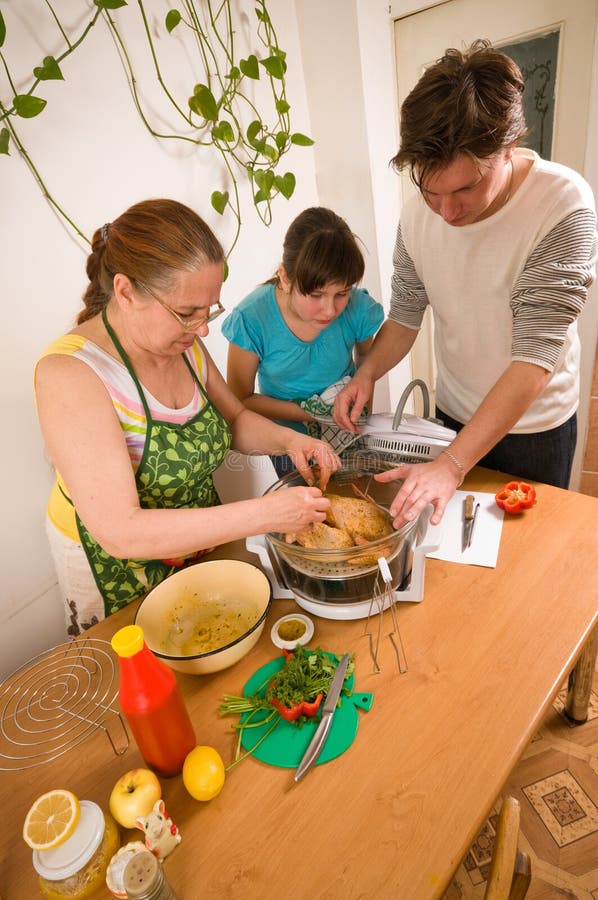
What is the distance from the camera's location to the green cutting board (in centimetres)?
82

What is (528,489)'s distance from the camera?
131cm

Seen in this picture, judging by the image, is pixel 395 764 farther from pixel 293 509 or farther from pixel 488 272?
pixel 488 272

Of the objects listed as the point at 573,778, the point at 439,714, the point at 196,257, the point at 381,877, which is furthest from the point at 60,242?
the point at 573,778

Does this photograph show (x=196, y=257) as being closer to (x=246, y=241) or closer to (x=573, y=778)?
(x=246, y=241)

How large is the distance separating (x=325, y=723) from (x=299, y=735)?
0.17 feet

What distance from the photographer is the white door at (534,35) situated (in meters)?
2.00

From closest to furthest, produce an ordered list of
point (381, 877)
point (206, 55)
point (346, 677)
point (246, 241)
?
1. point (381, 877)
2. point (346, 677)
3. point (206, 55)
4. point (246, 241)

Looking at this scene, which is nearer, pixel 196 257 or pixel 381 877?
pixel 381 877

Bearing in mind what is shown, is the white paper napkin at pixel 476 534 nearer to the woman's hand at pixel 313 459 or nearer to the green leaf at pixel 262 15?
the woman's hand at pixel 313 459

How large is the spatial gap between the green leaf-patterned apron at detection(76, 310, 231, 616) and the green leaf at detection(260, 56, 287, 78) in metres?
1.45

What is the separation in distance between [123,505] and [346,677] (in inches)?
20.0

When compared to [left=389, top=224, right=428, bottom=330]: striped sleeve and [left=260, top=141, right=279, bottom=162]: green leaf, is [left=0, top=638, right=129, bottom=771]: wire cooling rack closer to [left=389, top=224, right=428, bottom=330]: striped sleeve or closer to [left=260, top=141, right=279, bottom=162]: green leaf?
[left=389, top=224, right=428, bottom=330]: striped sleeve

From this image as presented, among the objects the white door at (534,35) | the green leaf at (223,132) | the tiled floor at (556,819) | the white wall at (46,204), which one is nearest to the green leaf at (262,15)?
the white wall at (46,204)

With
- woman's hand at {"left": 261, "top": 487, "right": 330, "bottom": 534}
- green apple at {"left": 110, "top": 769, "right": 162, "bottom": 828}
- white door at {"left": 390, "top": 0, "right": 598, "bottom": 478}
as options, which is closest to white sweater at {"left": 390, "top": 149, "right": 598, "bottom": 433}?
woman's hand at {"left": 261, "top": 487, "right": 330, "bottom": 534}
